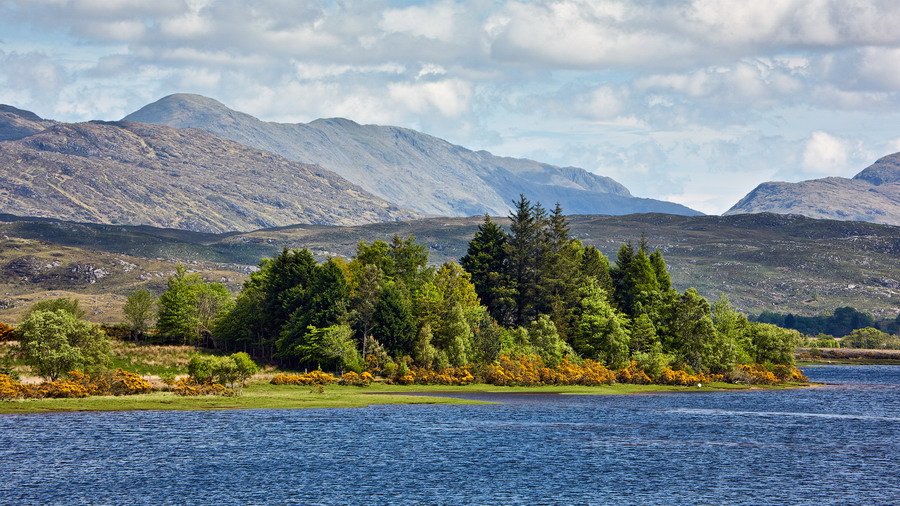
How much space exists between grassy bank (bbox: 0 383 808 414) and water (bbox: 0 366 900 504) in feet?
8.11

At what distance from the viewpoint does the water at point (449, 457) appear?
60.3m

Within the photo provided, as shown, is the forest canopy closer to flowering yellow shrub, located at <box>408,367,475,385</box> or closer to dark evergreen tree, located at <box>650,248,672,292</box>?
dark evergreen tree, located at <box>650,248,672,292</box>

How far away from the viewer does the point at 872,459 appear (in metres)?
77.3

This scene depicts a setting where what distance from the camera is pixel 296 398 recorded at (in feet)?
368

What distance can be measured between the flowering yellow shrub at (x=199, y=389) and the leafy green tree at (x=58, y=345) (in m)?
11.7

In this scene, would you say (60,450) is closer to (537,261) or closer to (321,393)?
(321,393)

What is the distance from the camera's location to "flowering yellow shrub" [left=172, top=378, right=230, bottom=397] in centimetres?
11138

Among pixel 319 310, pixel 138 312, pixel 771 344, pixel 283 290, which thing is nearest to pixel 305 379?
pixel 319 310

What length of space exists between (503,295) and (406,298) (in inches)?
885

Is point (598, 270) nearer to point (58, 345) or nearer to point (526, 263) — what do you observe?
point (526, 263)

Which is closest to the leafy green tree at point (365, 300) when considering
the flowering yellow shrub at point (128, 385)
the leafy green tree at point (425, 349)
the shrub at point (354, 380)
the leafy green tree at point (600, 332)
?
the leafy green tree at point (425, 349)

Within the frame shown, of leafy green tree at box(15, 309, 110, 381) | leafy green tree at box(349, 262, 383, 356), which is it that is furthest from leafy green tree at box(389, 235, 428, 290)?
leafy green tree at box(15, 309, 110, 381)

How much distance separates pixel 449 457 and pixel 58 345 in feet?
195

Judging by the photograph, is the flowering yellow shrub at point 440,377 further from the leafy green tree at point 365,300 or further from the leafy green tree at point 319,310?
Answer: the leafy green tree at point 319,310
